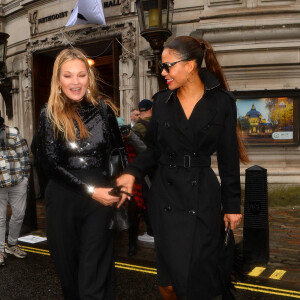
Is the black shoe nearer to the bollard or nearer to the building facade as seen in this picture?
the bollard

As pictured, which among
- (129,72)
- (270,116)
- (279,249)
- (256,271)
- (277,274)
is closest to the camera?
(277,274)

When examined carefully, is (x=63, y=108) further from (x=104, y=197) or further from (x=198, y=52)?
(x=198, y=52)

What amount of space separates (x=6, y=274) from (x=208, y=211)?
2976mm

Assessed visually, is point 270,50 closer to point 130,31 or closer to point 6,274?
point 130,31

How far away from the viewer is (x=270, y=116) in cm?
847

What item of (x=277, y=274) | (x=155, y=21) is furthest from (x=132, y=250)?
(x=155, y=21)

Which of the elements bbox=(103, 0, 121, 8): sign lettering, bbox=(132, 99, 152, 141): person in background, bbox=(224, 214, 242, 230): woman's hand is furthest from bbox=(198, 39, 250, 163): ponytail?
bbox=(103, 0, 121, 8): sign lettering

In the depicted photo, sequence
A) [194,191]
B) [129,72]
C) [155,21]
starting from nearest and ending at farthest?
[194,191]
[155,21]
[129,72]

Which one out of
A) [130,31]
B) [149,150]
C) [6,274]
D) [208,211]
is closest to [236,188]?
[208,211]

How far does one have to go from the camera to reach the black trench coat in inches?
91.0

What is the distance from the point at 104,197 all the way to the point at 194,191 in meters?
0.54

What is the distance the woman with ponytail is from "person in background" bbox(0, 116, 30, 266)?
270 cm

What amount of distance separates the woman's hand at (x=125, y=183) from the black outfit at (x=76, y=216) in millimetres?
147

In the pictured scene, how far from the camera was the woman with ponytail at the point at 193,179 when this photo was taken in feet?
7.62
